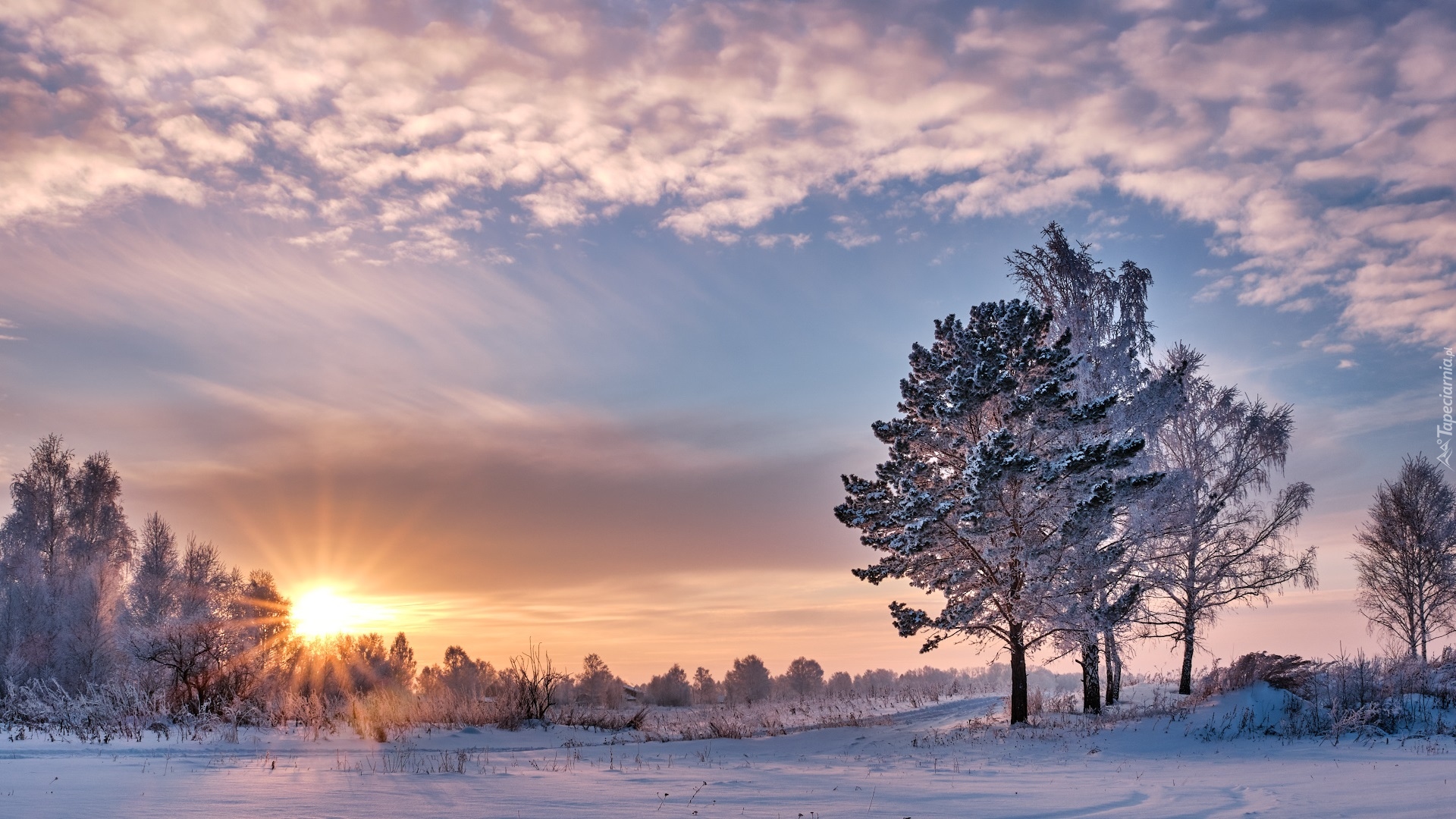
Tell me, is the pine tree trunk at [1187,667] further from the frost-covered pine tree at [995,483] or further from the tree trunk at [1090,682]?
the frost-covered pine tree at [995,483]

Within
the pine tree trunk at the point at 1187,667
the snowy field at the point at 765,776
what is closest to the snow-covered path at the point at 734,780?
the snowy field at the point at 765,776

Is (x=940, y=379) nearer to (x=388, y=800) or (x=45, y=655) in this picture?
(x=388, y=800)

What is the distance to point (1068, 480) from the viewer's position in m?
20.4

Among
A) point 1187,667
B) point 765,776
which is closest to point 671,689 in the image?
point 1187,667

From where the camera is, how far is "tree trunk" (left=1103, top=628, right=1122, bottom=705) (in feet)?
71.9

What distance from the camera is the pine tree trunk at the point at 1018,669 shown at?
20875 mm

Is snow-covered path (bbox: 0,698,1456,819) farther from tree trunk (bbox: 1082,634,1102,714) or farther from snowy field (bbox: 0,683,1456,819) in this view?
tree trunk (bbox: 1082,634,1102,714)

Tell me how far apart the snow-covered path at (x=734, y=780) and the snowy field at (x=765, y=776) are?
4 cm

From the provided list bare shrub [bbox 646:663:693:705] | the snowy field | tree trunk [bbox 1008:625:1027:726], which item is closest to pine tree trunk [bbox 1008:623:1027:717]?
tree trunk [bbox 1008:625:1027:726]

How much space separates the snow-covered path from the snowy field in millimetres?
39

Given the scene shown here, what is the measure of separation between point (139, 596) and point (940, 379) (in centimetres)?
4072

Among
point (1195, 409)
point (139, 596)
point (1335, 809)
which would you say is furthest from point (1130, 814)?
point (139, 596)

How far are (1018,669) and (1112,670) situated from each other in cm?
463

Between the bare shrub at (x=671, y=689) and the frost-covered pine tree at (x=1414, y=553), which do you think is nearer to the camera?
the frost-covered pine tree at (x=1414, y=553)
